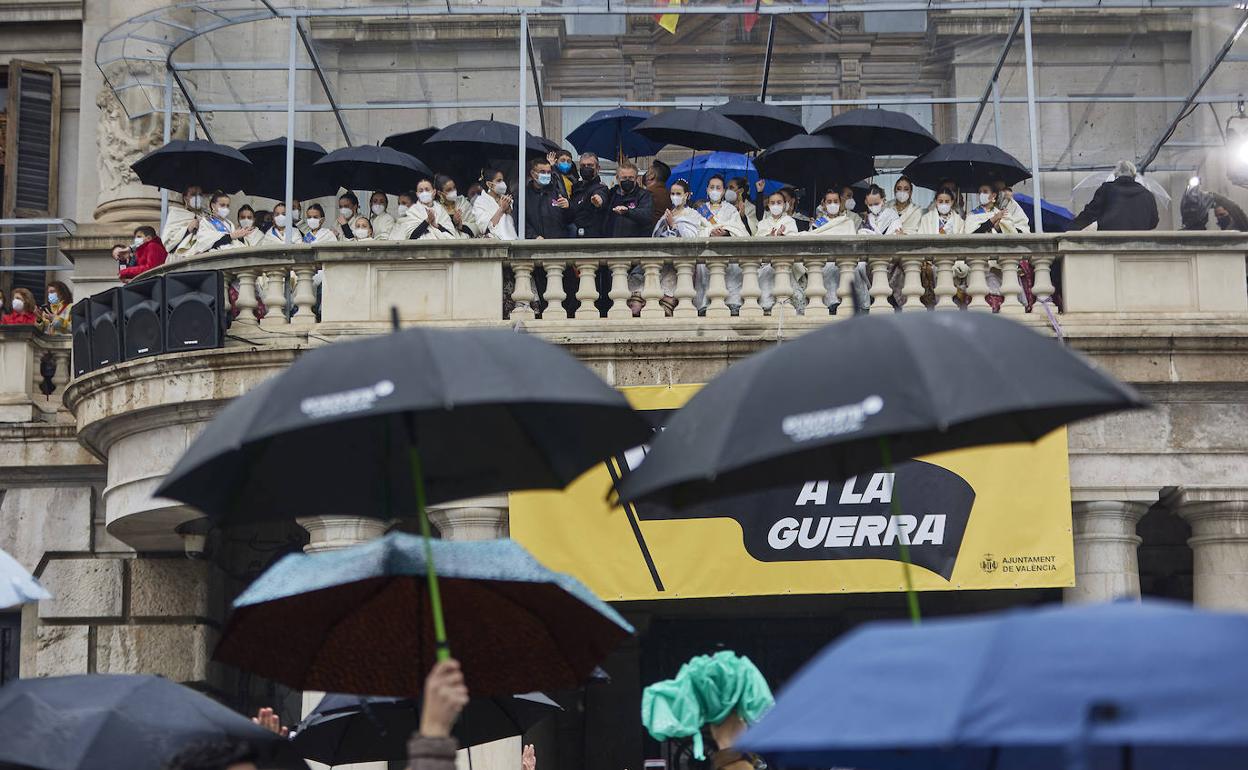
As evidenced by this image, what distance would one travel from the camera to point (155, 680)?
827 centimetres

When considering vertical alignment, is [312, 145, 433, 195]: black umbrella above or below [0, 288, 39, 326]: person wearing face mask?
above

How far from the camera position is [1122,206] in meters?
18.9

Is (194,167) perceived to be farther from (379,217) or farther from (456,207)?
(456,207)

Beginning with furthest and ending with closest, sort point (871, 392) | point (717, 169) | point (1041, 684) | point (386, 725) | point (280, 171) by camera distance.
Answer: point (280, 171) → point (717, 169) → point (386, 725) → point (871, 392) → point (1041, 684)

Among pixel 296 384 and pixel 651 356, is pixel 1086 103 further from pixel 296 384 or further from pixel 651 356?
pixel 296 384

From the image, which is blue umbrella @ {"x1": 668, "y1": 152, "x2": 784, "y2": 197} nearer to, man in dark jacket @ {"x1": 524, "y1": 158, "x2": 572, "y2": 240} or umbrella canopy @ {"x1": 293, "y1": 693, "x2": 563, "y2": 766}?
man in dark jacket @ {"x1": 524, "y1": 158, "x2": 572, "y2": 240}

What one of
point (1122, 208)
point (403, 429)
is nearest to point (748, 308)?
point (1122, 208)

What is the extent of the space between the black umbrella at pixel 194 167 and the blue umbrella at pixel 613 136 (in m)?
3.60

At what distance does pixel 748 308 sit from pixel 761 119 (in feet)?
10.6

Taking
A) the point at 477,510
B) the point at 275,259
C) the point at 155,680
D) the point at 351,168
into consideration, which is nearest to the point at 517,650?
the point at 155,680

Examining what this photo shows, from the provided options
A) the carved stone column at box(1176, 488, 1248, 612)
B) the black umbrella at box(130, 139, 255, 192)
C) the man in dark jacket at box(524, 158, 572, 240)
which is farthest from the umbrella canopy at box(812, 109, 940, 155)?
the black umbrella at box(130, 139, 255, 192)

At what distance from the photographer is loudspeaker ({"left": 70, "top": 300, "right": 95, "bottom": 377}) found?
60.7ft

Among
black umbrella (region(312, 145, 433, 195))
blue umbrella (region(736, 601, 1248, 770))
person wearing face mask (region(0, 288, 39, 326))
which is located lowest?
blue umbrella (region(736, 601, 1248, 770))

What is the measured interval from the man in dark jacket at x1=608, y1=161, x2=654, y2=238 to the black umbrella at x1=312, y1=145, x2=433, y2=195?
2.17 meters
